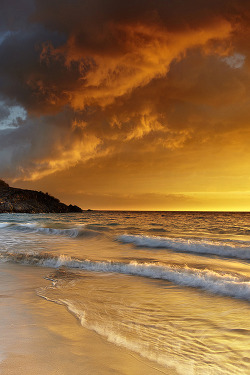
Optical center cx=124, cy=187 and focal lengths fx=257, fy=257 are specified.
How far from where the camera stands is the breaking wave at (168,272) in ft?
16.1

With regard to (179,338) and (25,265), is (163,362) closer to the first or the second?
(179,338)

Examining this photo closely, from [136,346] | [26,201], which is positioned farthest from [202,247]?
[26,201]

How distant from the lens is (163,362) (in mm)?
2512

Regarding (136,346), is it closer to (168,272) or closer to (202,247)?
(168,272)

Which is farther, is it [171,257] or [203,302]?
[171,257]

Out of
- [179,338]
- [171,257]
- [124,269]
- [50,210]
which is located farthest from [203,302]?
[50,210]

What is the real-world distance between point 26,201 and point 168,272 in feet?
273

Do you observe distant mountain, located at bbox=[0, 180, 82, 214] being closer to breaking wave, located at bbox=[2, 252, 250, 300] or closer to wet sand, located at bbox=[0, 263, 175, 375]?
breaking wave, located at bbox=[2, 252, 250, 300]

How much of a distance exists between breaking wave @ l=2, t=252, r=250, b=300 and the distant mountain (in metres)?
73.7

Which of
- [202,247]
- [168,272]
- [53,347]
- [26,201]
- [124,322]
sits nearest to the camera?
[53,347]

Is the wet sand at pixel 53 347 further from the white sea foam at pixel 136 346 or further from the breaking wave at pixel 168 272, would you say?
the breaking wave at pixel 168 272

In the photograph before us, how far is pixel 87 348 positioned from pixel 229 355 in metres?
1.48

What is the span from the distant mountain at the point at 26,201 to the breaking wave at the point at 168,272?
73.7 metres

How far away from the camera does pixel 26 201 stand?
8256 centimetres
